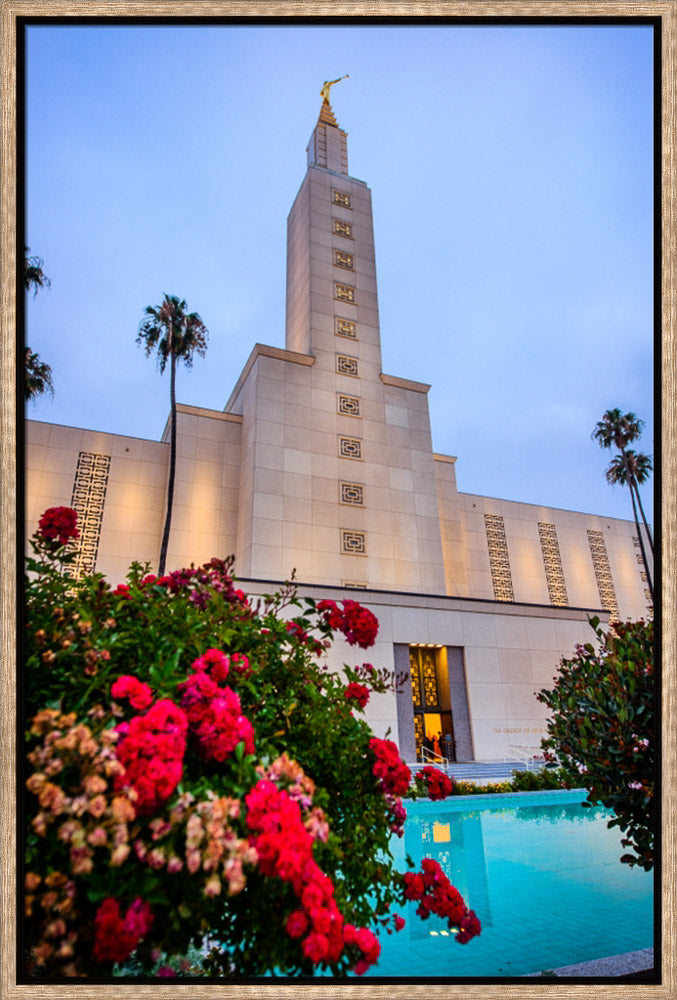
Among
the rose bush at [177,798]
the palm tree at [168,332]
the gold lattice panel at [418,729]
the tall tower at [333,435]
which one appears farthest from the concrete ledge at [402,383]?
the rose bush at [177,798]

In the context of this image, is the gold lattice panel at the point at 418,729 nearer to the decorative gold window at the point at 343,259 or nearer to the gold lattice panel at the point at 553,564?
the gold lattice panel at the point at 553,564

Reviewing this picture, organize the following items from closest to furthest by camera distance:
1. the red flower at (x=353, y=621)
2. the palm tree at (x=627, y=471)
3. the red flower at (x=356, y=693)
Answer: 1. the red flower at (x=356, y=693)
2. the red flower at (x=353, y=621)
3. the palm tree at (x=627, y=471)

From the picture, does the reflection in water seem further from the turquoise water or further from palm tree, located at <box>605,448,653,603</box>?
palm tree, located at <box>605,448,653,603</box>

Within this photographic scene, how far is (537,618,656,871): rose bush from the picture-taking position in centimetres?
319

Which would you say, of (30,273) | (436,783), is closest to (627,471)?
(436,783)

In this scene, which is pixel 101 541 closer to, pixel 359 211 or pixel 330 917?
pixel 359 211

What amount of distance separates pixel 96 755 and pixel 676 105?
3210 millimetres

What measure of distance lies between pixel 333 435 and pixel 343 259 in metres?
9.76

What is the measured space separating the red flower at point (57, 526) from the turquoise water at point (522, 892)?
2080mm

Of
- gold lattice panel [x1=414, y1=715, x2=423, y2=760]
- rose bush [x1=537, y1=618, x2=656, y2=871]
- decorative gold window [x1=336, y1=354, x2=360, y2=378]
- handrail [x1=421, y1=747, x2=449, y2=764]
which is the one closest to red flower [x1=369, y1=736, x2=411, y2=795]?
rose bush [x1=537, y1=618, x2=656, y2=871]

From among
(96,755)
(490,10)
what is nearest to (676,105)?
(490,10)

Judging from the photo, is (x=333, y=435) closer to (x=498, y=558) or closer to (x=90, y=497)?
(x=90, y=497)

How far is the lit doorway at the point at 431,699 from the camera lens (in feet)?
63.8

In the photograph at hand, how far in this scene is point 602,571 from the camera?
34.0m
